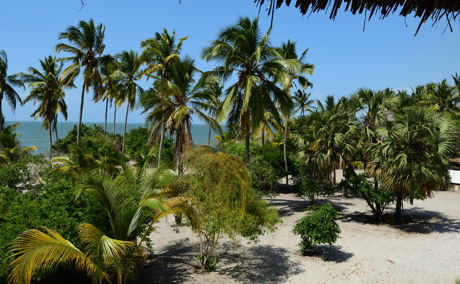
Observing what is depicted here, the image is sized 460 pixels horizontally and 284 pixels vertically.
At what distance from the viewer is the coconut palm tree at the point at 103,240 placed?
6195mm

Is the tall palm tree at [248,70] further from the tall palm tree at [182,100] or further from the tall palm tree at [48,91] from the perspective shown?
the tall palm tree at [48,91]

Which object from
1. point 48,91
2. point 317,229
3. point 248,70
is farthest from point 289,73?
point 48,91

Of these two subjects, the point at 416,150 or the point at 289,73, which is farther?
the point at 289,73

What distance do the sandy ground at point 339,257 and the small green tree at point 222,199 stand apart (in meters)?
1.13

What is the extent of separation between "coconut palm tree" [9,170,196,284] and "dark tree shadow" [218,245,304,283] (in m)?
3.16

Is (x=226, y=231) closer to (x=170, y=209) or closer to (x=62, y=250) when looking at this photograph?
(x=170, y=209)

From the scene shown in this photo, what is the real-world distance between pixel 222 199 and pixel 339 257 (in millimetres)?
5607

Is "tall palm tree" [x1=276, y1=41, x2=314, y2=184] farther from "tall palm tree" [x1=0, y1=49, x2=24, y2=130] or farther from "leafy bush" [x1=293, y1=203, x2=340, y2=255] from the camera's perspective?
"tall palm tree" [x1=0, y1=49, x2=24, y2=130]

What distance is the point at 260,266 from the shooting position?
1134 centimetres

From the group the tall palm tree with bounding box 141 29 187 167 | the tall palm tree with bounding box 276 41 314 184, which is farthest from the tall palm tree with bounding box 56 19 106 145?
the tall palm tree with bounding box 276 41 314 184

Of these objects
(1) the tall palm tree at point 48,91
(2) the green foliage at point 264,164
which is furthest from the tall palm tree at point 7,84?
(2) the green foliage at point 264,164

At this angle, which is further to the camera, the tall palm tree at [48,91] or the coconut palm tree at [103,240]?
the tall palm tree at [48,91]

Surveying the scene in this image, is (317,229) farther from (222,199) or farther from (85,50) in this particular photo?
(85,50)

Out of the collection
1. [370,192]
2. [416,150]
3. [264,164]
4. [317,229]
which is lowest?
[317,229]
